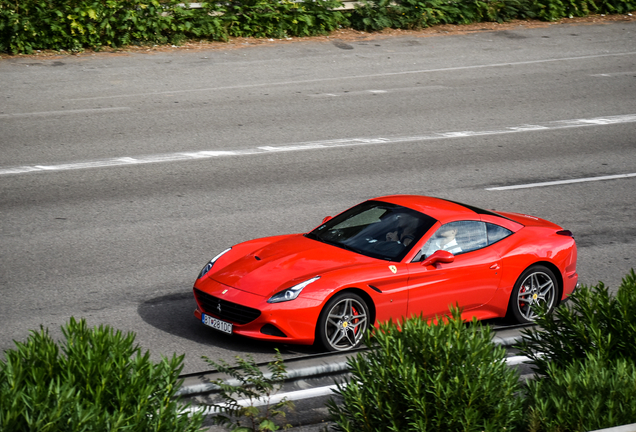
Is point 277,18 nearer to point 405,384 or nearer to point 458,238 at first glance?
point 458,238

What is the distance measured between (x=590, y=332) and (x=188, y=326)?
395cm

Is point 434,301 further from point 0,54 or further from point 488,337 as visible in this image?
point 0,54

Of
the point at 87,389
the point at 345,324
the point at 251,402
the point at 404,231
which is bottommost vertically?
the point at 345,324

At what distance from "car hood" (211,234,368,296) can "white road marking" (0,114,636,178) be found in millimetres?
5756

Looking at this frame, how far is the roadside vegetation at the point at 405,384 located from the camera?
4164 millimetres

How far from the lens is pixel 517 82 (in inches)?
756

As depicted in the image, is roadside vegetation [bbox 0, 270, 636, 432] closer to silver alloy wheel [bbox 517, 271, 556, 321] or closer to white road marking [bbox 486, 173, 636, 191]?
silver alloy wheel [bbox 517, 271, 556, 321]

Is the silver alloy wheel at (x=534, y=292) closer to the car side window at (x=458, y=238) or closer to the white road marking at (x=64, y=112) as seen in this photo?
the car side window at (x=458, y=238)

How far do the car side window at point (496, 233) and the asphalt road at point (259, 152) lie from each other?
67.5 inches

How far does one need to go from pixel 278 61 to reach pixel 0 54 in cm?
667

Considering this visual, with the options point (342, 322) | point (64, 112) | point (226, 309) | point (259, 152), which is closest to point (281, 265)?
point (226, 309)

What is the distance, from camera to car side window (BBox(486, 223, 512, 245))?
8.34m

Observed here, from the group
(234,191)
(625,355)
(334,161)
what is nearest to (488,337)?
(625,355)

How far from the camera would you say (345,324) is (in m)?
7.35
